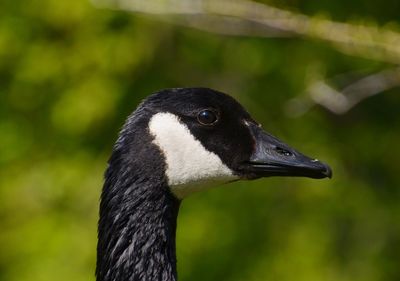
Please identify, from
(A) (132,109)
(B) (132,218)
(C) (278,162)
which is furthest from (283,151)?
(A) (132,109)

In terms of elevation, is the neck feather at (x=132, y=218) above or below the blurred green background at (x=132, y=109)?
below

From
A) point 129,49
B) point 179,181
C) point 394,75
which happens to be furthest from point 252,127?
point 129,49

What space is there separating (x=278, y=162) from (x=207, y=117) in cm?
34

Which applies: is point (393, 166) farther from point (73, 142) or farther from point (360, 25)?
point (360, 25)

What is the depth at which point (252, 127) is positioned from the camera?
16.0 feet

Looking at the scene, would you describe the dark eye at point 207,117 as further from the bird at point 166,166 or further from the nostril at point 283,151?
the nostril at point 283,151

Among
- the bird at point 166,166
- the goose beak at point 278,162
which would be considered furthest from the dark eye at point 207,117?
the goose beak at point 278,162

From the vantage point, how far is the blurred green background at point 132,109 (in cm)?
712

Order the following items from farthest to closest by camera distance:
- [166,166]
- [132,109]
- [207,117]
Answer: [132,109] → [207,117] → [166,166]

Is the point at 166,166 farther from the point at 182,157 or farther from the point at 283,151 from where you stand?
the point at 283,151

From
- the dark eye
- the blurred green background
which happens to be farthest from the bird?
the blurred green background

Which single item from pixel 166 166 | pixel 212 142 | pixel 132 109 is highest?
pixel 132 109

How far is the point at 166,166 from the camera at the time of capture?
466 centimetres

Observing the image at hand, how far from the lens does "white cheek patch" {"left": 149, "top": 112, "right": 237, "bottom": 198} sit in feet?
15.3
